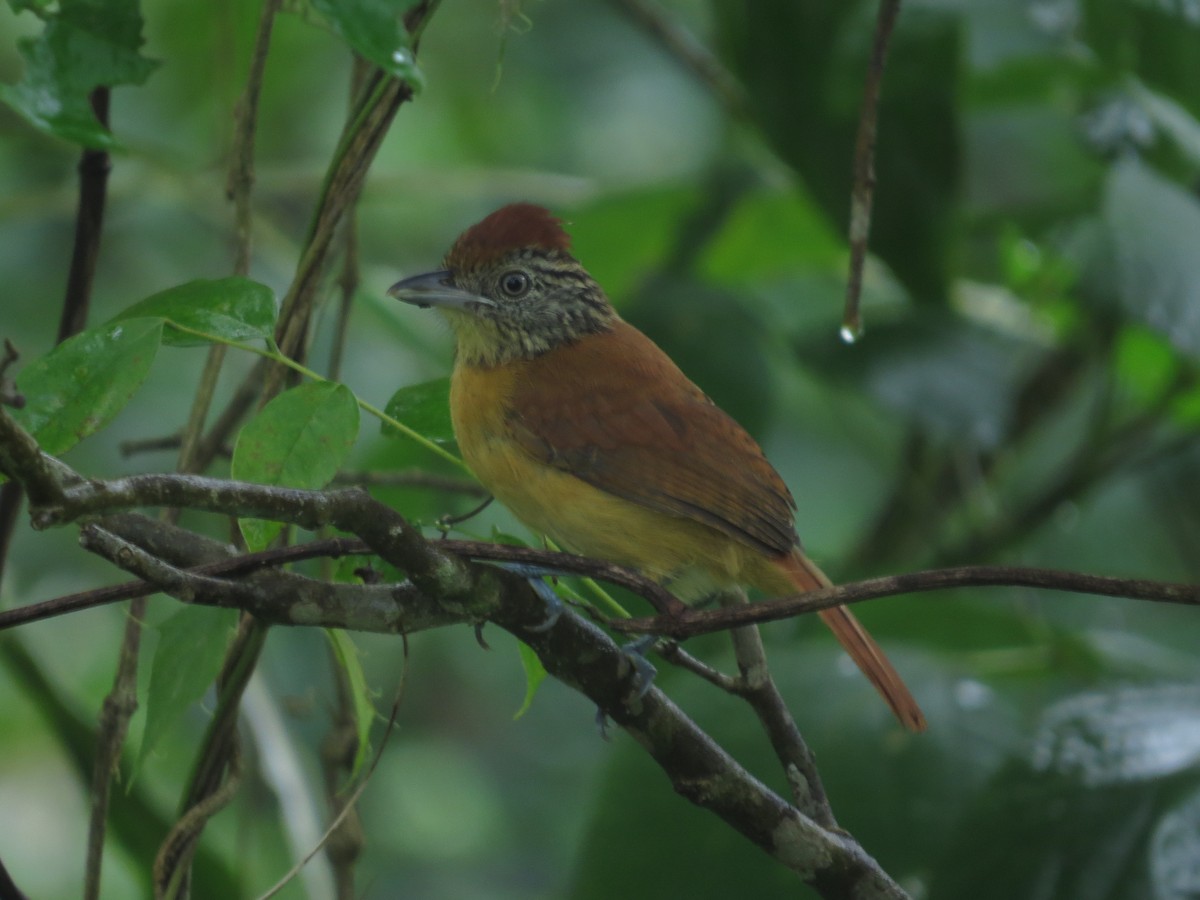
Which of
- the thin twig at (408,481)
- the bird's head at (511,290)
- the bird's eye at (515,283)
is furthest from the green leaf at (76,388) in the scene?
the bird's eye at (515,283)

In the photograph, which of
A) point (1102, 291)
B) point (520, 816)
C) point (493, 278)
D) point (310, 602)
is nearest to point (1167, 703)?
point (1102, 291)

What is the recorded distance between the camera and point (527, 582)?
1.40 m

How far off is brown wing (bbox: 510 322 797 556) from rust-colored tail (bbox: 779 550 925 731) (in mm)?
59

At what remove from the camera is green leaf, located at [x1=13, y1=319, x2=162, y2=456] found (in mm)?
1283

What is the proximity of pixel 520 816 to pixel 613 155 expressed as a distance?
2.68 meters

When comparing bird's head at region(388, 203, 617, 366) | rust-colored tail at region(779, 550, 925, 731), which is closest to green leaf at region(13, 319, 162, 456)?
rust-colored tail at region(779, 550, 925, 731)

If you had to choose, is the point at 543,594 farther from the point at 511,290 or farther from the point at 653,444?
the point at 511,290

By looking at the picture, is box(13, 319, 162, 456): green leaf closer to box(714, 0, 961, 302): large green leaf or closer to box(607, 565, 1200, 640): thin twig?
box(607, 565, 1200, 640): thin twig

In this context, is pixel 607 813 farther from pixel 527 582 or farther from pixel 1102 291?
pixel 1102 291

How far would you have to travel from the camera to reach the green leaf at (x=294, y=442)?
138 cm

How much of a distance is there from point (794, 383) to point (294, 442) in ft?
11.0

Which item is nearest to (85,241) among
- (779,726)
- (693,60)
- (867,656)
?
(779,726)

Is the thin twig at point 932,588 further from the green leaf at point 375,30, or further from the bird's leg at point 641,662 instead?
the green leaf at point 375,30

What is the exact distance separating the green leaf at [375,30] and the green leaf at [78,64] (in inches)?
15.4
